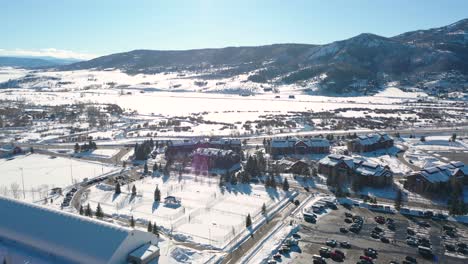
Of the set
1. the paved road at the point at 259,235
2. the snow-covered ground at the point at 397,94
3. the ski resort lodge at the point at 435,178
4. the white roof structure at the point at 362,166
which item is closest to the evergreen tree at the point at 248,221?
the paved road at the point at 259,235

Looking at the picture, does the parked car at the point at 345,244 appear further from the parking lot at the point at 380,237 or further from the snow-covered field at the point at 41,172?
the snow-covered field at the point at 41,172

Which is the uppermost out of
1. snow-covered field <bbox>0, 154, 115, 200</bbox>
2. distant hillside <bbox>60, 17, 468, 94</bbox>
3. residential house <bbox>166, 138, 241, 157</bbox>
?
distant hillside <bbox>60, 17, 468, 94</bbox>

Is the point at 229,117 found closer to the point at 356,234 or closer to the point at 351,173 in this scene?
the point at 351,173

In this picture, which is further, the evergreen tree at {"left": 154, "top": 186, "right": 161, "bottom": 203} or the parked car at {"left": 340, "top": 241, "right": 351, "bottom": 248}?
the evergreen tree at {"left": 154, "top": 186, "right": 161, "bottom": 203}

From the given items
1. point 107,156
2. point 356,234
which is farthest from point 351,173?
point 107,156

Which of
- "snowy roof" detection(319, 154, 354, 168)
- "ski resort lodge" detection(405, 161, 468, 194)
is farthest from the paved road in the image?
"ski resort lodge" detection(405, 161, 468, 194)

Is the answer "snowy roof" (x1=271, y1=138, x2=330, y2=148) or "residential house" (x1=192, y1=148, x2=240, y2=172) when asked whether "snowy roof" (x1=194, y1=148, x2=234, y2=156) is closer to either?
"residential house" (x1=192, y1=148, x2=240, y2=172)
